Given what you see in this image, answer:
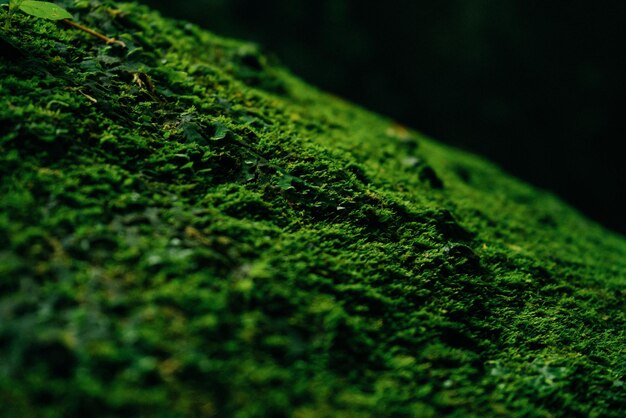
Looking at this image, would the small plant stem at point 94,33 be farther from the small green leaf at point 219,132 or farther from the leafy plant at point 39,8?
the small green leaf at point 219,132

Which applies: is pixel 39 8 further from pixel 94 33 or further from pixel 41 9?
pixel 94 33

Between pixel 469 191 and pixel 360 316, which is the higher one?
pixel 469 191

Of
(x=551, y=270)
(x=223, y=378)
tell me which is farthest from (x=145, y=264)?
(x=551, y=270)

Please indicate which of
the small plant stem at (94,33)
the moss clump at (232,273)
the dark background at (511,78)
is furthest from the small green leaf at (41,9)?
the dark background at (511,78)

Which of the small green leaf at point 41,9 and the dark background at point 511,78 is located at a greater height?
the dark background at point 511,78

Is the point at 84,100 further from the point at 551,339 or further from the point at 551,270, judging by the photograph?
the point at 551,270

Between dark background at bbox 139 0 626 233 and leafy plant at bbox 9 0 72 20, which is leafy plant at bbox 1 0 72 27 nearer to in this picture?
leafy plant at bbox 9 0 72 20
